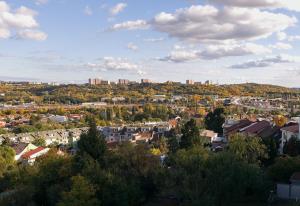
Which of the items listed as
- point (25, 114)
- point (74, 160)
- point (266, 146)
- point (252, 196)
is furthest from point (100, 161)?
point (25, 114)

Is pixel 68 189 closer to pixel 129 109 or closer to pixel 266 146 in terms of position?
pixel 266 146

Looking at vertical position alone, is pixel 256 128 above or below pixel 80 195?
above

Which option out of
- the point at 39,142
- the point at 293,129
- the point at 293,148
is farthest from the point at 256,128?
the point at 39,142

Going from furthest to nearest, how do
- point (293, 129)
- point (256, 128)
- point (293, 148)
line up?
point (256, 128) < point (293, 129) < point (293, 148)

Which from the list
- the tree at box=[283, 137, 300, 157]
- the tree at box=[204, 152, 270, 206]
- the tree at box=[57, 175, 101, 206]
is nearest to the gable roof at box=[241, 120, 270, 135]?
the tree at box=[283, 137, 300, 157]

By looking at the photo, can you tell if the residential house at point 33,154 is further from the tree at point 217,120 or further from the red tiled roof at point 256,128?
the red tiled roof at point 256,128

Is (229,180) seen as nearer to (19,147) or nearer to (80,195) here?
(80,195)

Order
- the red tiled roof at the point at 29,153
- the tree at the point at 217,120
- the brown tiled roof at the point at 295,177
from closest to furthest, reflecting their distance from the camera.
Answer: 1. the brown tiled roof at the point at 295,177
2. the red tiled roof at the point at 29,153
3. the tree at the point at 217,120

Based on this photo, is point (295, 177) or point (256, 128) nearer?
point (295, 177)

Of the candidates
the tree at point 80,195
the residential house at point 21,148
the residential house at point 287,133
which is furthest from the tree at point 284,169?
the residential house at point 21,148
